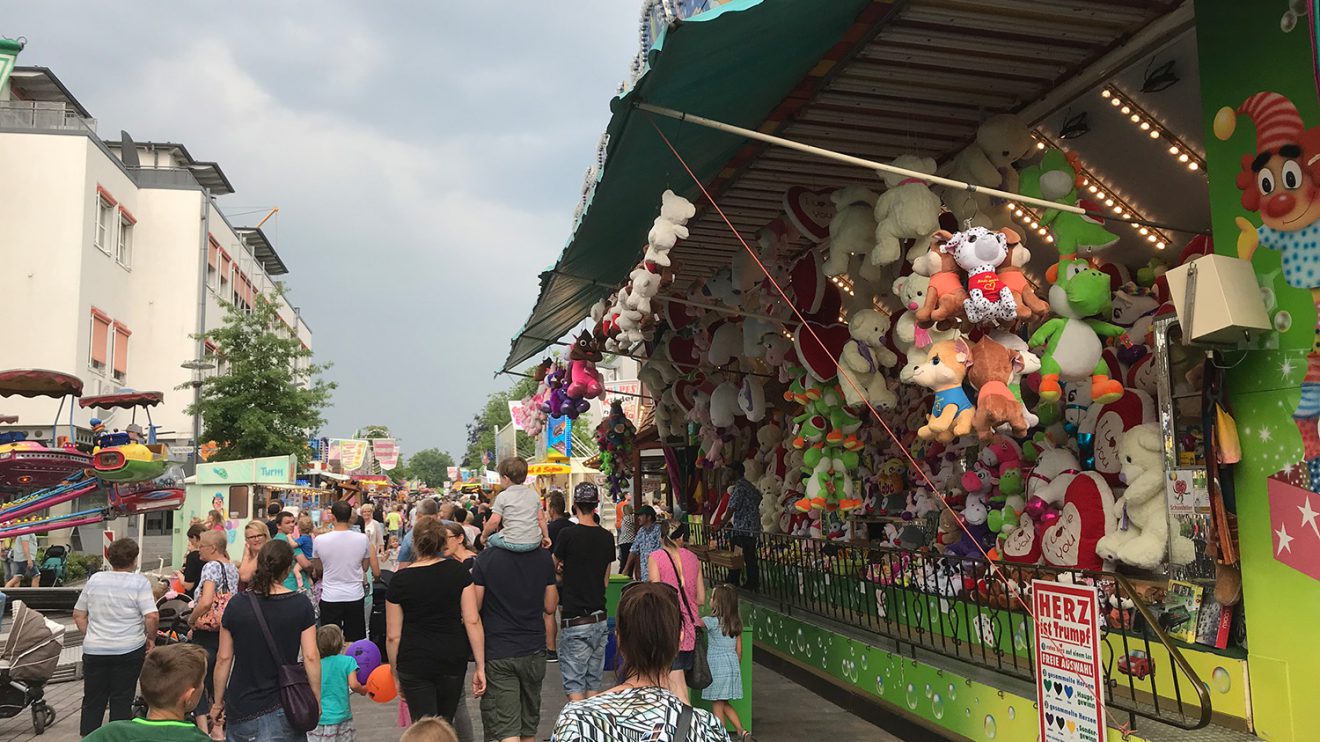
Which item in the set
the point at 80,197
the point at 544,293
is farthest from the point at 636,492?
the point at 80,197

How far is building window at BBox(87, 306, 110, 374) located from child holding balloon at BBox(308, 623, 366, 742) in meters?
30.2

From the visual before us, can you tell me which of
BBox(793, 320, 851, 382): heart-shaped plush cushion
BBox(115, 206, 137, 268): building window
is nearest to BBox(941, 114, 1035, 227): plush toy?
BBox(793, 320, 851, 382): heart-shaped plush cushion

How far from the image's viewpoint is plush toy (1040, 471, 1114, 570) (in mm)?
7168

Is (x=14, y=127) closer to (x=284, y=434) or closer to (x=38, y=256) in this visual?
(x=38, y=256)

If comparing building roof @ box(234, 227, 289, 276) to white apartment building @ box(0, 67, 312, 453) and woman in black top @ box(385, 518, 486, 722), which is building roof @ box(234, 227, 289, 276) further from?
woman in black top @ box(385, 518, 486, 722)

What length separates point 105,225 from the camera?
33250mm

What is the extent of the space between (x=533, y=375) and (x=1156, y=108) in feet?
30.4

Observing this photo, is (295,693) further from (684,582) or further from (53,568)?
(53,568)

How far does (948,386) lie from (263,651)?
417 centimetres

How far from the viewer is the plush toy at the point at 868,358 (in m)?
7.98

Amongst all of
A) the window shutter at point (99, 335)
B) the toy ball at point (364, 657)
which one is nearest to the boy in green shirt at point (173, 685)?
the toy ball at point (364, 657)

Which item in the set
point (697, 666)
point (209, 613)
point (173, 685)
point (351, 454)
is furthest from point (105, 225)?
point (173, 685)

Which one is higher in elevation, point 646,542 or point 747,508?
point 747,508

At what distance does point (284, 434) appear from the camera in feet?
104
